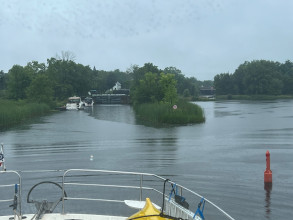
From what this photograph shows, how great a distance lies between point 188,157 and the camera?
20906 mm

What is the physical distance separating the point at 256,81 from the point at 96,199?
551 ft

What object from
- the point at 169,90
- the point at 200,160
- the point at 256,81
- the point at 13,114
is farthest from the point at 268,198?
the point at 256,81

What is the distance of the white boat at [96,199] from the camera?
7820mm

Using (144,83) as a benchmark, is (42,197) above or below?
below

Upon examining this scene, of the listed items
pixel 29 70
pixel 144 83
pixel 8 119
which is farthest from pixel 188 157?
pixel 29 70

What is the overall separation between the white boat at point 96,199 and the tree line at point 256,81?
160 metres

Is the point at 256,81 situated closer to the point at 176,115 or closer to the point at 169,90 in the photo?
the point at 169,90

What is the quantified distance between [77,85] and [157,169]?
113214 mm

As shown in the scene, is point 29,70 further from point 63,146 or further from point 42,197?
point 42,197

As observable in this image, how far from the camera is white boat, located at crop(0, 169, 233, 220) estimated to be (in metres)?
7.82

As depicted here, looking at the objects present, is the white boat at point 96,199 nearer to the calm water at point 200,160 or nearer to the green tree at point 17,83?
the calm water at point 200,160

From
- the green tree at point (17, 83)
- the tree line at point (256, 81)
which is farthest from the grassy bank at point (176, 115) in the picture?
the tree line at point (256, 81)

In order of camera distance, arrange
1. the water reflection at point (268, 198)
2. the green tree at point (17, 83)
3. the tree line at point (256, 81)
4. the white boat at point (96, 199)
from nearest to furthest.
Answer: the white boat at point (96, 199) → the water reflection at point (268, 198) → the green tree at point (17, 83) → the tree line at point (256, 81)

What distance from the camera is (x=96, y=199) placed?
945 centimetres
